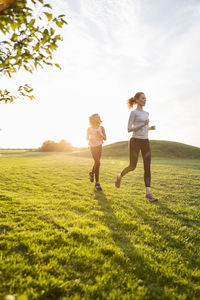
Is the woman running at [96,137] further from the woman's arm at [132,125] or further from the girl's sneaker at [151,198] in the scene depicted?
the girl's sneaker at [151,198]

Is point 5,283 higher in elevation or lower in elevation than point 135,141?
lower

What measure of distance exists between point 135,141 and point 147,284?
4.20 metres

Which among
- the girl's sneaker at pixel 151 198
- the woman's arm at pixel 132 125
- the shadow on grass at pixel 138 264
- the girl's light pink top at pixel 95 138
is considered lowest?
the shadow on grass at pixel 138 264

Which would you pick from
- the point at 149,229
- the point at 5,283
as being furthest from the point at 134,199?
the point at 5,283

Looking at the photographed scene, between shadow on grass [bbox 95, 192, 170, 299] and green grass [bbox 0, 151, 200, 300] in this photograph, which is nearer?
green grass [bbox 0, 151, 200, 300]

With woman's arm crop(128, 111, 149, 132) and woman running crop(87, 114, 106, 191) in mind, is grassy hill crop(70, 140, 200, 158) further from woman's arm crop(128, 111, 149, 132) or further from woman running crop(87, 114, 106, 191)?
woman's arm crop(128, 111, 149, 132)

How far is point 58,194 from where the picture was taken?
6.30m

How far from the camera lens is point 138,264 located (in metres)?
2.43

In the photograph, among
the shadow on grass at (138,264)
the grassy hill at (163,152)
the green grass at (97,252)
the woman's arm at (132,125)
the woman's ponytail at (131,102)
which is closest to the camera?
the green grass at (97,252)

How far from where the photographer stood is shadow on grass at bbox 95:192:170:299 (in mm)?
2047

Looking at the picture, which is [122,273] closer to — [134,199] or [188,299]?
[188,299]

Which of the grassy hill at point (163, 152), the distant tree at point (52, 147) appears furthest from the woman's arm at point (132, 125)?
the distant tree at point (52, 147)

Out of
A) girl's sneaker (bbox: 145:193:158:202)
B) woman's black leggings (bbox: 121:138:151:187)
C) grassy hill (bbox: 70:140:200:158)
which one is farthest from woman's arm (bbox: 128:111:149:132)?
grassy hill (bbox: 70:140:200:158)

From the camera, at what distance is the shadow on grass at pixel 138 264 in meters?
2.05
